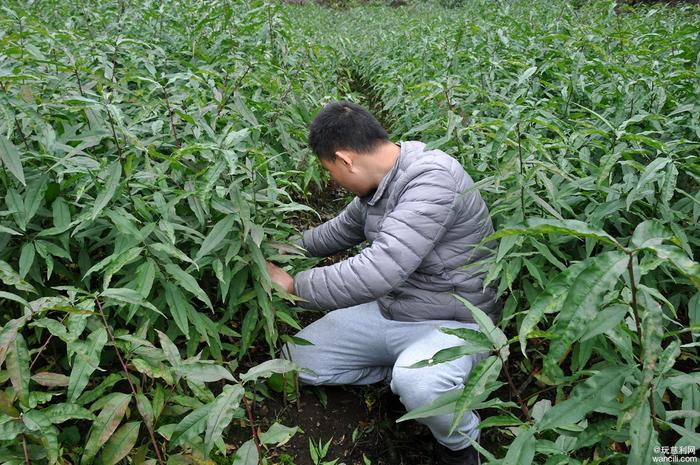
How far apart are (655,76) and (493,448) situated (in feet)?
7.95

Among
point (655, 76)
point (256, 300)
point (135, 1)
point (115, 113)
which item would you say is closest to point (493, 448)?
point (256, 300)

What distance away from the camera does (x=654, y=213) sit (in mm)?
2361

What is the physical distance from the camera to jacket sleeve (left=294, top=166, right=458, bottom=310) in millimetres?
2246

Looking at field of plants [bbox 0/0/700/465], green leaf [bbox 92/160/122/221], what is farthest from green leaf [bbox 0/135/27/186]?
green leaf [bbox 92/160/122/221]

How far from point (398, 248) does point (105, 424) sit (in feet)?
4.13

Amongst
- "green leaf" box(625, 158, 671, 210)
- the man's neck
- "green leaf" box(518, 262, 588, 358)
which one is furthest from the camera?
the man's neck

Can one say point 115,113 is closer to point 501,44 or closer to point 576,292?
point 576,292

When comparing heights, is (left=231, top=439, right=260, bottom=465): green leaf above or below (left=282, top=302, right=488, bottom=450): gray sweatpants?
above

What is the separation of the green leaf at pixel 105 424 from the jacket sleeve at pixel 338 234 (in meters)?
1.35

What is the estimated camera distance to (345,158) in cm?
244

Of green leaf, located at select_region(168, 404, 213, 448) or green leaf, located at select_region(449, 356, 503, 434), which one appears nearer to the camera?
green leaf, located at select_region(449, 356, 503, 434)

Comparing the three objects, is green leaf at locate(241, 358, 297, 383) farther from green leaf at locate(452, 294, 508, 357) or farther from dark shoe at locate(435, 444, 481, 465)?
dark shoe at locate(435, 444, 481, 465)

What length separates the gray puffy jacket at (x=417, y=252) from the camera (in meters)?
2.25

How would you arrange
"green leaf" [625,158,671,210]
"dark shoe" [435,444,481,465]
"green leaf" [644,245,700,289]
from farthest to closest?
"dark shoe" [435,444,481,465]
"green leaf" [625,158,671,210]
"green leaf" [644,245,700,289]
